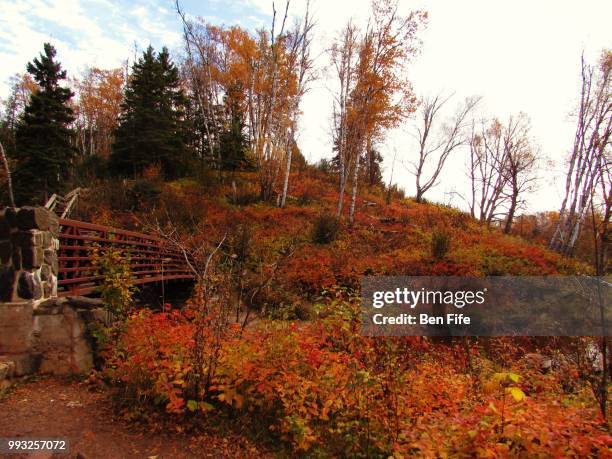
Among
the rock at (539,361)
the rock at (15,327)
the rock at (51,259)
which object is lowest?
the rock at (539,361)

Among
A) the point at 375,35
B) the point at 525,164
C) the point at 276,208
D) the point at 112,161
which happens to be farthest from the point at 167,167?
the point at 525,164

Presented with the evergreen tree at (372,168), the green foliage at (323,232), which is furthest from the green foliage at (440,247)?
the evergreen tree at (372,168)

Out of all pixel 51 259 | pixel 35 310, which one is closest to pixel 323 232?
pixel 51 259

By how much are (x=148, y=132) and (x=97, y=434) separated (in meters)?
18.0

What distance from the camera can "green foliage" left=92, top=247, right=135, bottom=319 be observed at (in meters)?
5.27

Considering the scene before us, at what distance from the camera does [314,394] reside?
3732 mm

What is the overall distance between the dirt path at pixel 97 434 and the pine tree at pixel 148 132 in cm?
1671

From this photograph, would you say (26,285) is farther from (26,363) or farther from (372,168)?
(372,168)

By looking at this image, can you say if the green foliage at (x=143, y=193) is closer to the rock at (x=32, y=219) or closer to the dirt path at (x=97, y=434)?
the rock at (x=32, y=219)

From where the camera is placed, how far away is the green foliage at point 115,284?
527 centimetres

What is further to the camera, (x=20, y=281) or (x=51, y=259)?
(x=51, y=259)

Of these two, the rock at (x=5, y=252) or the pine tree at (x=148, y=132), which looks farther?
the pine tree at (x=148, y=132)

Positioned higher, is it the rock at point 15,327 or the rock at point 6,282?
the rock at point 6,282

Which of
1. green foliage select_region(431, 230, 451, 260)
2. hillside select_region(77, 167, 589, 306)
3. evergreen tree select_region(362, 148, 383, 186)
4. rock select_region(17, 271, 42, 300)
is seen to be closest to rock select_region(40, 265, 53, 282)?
rock select_region(17, 271, 42, 300)
